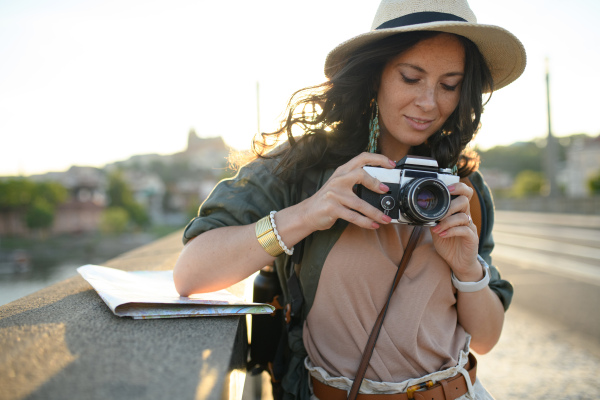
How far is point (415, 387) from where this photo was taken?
1245 mm

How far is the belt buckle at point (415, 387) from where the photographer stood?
1.23 metres

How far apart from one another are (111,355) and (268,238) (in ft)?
1.64

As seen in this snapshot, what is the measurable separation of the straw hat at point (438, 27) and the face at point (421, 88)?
0.06 metres

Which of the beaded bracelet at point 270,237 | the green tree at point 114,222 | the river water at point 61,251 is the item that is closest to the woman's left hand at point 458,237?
the beaded bracelet at point 270,237

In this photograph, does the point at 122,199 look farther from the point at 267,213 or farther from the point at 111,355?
the point at 111,355

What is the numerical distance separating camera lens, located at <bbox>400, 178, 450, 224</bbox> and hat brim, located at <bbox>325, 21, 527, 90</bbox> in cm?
45

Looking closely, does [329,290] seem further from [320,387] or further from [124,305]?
[124,305]

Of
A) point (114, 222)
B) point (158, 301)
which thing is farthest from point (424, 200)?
point (114, 222)

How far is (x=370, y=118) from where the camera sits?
5.17ft

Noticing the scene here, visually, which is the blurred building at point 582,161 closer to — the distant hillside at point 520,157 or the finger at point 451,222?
the distant hillside at point 520,157

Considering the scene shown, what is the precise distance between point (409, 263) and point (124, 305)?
788 mm

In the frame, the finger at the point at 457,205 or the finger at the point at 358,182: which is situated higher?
the finger at the point at 358,182

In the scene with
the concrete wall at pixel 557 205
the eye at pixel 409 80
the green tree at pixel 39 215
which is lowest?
the green tree at pixel 39 215

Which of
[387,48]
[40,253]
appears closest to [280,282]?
[387,48]
